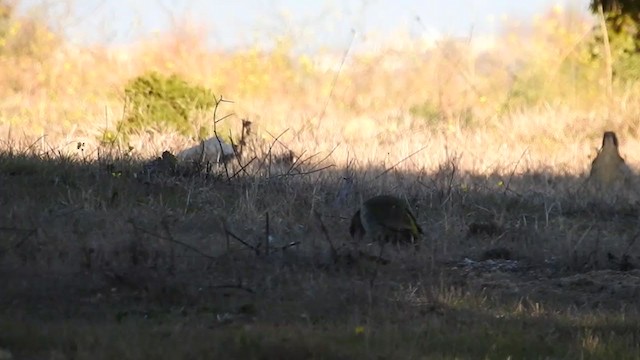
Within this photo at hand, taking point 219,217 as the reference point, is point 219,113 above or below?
above

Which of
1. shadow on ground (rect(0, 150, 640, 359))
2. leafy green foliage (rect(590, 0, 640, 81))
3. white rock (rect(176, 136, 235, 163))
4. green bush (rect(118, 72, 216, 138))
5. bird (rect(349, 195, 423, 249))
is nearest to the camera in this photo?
shadow on ground (rect(0, 150, 640, 359))

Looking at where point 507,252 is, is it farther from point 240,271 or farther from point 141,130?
point 141,130

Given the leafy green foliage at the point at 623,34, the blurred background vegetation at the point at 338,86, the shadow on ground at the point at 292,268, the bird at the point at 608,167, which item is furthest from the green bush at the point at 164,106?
the leafy green foliage at the point at 623,34

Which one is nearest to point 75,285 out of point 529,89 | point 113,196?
point 113,196

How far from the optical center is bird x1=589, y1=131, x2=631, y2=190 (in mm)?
9883

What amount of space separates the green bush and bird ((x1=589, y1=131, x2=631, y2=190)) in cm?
494

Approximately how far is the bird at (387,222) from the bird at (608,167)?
3579 millimetres

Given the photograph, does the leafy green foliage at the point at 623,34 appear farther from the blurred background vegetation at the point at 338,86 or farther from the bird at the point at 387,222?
the bird at the point at 387,222

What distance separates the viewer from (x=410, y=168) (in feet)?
34.8

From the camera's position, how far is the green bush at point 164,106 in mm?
13102

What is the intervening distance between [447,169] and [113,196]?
348 centimetres

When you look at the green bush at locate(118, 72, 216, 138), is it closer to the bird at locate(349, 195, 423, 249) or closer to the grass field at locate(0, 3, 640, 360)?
the grass field at locate(0, 3, 640, 360)

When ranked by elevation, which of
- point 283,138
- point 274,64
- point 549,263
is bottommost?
point 549,263

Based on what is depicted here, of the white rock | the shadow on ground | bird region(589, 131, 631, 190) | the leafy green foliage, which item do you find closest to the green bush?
the white rock
